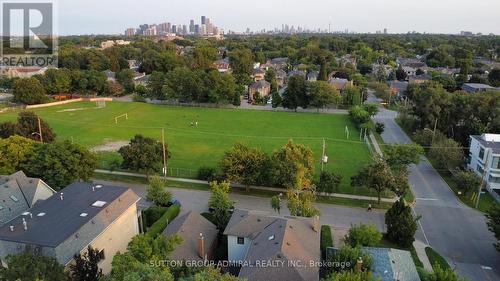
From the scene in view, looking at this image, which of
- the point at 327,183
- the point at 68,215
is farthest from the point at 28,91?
the point at 327,183

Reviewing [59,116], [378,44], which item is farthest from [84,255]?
[378,44]

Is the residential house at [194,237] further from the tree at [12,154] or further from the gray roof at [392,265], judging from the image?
the tree at [12,154]

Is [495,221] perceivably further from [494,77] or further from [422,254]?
[494,77]

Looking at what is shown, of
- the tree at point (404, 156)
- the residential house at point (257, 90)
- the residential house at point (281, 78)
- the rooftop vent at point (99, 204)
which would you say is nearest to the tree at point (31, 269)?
the rooftop vent at point (99, 204)

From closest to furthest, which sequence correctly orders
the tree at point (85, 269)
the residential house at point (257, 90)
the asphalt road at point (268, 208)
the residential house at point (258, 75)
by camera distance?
the tree at point (85, 269), the asphalt road at point (268, 208), the residential house at point (257, 90), the residential house at point (258, 75)

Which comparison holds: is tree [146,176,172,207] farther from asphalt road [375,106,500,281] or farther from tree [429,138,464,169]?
tree [429,138,464,169]

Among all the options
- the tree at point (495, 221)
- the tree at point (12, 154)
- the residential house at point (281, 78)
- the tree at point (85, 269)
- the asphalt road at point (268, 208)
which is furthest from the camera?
the residential house at point (281, 78)
